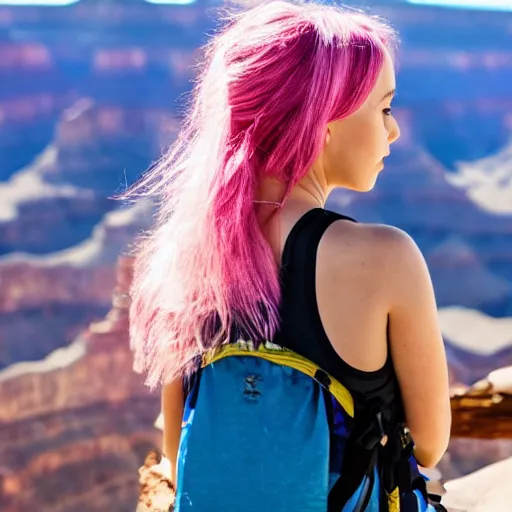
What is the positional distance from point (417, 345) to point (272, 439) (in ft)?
0.46

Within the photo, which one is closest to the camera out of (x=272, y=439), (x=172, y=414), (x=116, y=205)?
(x=272, y=439)

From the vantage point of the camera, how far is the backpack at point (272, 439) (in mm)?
528

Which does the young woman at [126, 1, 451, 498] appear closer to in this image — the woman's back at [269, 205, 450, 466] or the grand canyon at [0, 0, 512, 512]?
the woman's back at [269, 205, 450, 466]

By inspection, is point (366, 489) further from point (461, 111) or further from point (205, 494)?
point (461, 111)

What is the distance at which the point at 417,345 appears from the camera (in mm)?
565

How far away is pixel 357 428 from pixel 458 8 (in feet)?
13.6

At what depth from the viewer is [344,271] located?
0.53 m

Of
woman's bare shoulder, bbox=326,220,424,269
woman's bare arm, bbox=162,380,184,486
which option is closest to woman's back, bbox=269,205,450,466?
woman's bare shoulder, bbox=326,220,424,269

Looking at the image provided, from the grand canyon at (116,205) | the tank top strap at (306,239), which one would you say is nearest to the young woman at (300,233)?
the tank top strap at (306,239)

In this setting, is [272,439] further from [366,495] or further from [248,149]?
[248,149]

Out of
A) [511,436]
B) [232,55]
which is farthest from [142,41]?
[232,55]

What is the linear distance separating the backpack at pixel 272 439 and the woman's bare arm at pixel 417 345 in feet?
0.16

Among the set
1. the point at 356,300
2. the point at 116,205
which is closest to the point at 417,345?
the point at 356,300

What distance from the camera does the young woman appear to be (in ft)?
1.78
